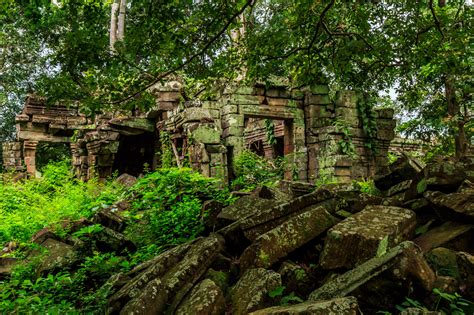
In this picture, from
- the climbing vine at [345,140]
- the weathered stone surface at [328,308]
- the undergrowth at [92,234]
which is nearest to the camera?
the weathered stone surface at [328,308]

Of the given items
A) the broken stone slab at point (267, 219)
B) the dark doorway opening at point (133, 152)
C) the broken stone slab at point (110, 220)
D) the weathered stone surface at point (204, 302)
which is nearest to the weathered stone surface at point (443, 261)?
the broken stone slab at point (267, 219)

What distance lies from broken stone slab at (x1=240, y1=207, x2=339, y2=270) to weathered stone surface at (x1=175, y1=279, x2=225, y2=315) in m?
0.53

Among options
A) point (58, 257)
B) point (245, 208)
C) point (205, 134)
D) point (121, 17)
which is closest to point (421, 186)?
point (245, 208)

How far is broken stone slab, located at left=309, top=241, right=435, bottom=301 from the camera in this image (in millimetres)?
2912

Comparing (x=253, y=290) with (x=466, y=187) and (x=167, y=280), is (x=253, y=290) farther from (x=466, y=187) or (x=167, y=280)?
(x=466, y=187)

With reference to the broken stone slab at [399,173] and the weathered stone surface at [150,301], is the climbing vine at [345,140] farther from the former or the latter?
the weathered stone surface at [150,301]

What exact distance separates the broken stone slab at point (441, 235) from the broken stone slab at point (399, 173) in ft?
4.25

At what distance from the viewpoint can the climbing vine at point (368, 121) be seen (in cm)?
1428

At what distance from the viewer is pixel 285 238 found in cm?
387

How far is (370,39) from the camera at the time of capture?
6.63m

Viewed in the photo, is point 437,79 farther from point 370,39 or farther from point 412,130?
point 370,39

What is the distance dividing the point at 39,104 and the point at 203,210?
57.8ft

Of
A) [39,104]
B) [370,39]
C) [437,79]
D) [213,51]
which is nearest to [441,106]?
[437,79]

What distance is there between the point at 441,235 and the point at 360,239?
883 millimetres
